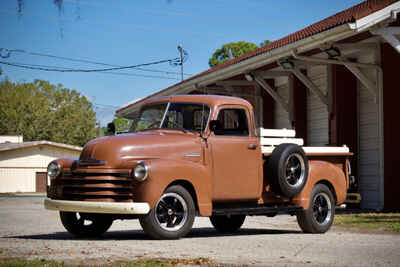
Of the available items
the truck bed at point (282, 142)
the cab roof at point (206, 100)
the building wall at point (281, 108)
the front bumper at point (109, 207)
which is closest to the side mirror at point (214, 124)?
the cab roof at point (206, 100)

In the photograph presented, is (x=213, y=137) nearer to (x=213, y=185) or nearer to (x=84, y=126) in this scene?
(x=213, y=185)

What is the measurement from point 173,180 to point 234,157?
147 cm

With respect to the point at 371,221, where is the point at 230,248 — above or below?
above

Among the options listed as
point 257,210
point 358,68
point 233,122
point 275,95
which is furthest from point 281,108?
point 257,210

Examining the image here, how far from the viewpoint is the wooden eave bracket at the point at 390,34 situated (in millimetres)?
15250

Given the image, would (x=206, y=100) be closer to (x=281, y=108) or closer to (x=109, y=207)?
(x=109, y=207)

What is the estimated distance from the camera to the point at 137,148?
32.3 ft

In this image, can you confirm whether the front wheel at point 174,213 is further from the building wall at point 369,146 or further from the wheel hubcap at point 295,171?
the building wall at point 369,146

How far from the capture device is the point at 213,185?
10.5 metres

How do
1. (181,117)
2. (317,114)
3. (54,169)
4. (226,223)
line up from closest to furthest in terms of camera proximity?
(54,169) < (181,117) < (226,223) < (317,114)

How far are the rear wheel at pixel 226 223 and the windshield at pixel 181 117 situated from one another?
2549 millimetres

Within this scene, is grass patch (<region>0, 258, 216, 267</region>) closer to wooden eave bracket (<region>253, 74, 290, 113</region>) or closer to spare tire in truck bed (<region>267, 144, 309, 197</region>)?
spare tire in truck bed (<region>267, 144, 309, 197</region>)

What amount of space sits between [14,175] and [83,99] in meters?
28.6

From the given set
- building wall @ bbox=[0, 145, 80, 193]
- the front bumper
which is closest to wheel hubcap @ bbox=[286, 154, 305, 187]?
the front bumper
